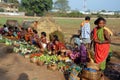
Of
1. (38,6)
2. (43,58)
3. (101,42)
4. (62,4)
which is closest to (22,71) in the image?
(43,58)

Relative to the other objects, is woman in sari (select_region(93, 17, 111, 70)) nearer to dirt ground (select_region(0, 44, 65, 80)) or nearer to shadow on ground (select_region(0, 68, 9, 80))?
dirt ground (select_region(0, 44, 65, 80))

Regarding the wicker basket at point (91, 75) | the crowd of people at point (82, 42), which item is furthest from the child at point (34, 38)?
the wicker basket at point (91, 75)

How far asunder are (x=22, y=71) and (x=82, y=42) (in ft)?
9.23

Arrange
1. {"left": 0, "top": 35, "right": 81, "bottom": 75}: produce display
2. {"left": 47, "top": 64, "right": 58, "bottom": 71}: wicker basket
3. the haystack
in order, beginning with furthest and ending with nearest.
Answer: the haystack < {"left": 0, "top": 35, "right": 81, "bottom": 75}: produce display < {"left": 47, "top": 64, "right": 58, "bottom": 71}: wicker basket

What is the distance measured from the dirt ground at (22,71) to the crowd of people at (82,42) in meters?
1.14

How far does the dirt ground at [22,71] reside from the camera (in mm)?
7477

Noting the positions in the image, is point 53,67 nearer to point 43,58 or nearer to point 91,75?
point 43,58

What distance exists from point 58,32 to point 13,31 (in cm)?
287

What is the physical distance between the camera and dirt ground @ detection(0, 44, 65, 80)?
748cm

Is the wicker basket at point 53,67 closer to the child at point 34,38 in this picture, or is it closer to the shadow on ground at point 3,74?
the shadow on ground at point 3,74

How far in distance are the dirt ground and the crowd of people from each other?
114cm

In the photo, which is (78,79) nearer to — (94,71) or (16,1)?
(94,71)

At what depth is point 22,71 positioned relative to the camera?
7953mm

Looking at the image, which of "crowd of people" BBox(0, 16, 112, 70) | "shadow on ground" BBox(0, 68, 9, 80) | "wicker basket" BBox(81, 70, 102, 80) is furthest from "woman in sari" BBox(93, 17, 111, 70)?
"shadow on ground" BBox(0, 68, 9, 80)
